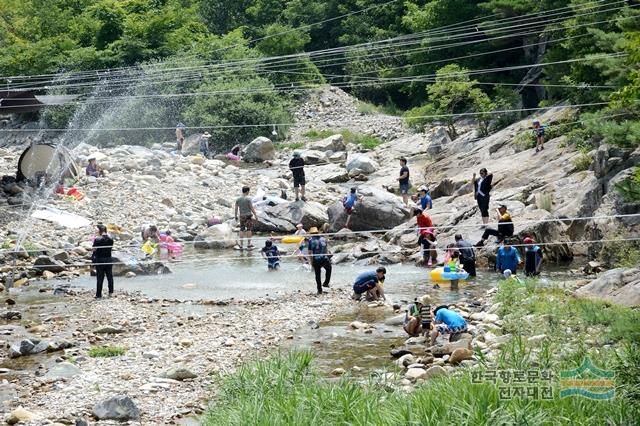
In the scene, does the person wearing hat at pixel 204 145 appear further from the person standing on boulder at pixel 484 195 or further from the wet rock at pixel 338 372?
the wet rock at pixel 338 372

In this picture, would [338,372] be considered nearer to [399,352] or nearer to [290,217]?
[399,352]

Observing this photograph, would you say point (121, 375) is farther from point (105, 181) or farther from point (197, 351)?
point (105, 181)

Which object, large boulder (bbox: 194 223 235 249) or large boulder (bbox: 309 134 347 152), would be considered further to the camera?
large boulder (bbox: 309 134 347 152)

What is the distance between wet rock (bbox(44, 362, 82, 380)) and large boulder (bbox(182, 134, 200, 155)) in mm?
29027

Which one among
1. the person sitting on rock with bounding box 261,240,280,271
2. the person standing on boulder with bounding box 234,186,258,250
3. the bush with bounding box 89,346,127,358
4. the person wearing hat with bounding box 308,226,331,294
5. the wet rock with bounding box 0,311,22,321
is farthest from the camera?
the person standing on boulder with bounding box 234,186,258,250

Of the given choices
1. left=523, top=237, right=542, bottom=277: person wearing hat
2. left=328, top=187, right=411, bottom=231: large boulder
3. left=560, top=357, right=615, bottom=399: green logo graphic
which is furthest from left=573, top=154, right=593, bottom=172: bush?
left=560, top=357, right=615, bottom=399: green logo graphic

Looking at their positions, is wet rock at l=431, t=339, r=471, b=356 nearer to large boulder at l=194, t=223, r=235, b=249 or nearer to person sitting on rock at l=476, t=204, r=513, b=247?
person sitting on rock at l=476, t=204, r=513, b=247

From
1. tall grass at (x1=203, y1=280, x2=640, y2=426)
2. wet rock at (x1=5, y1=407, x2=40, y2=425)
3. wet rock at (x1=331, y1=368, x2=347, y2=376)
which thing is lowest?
wet rock at (x1=5, y1=407, x2=40, y2=425)

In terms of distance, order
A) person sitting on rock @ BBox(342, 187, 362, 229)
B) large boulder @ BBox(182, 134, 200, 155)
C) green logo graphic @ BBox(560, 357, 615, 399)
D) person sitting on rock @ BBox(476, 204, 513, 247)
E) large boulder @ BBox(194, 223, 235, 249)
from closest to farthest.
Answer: green logo graphic @ BBox(560, 357, 615, 399) → person sitting on rock @ BBox(476, 204, 513, 247) → large boulder @ BBox(194, 223, 235, 249) → person sitting on rock @ BBox(342, 187, 362, 229) → large boulder @ BBox(182, 134, 200, 155)

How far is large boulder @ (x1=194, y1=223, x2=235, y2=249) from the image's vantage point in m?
27.9

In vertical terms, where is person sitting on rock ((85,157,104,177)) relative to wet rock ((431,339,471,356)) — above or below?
above

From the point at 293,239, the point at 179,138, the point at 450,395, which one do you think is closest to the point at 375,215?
the point at 293,239

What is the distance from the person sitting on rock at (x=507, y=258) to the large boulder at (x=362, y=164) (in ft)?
57.5

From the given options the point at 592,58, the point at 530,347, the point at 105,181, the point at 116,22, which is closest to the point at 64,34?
the point at 116,22
